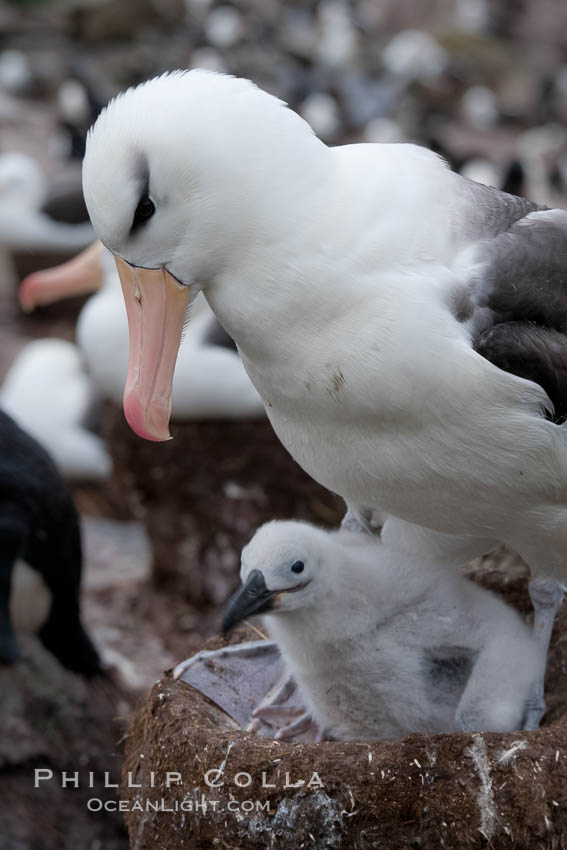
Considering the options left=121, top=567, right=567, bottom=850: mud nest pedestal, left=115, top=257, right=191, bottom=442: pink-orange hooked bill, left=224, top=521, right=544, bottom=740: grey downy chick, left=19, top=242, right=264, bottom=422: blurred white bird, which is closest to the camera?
left=115, top=257, right=191, bottom=442: pink-orange hooked bill

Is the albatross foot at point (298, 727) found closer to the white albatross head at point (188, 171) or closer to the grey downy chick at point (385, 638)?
the grey downy chick at point (385, 638)

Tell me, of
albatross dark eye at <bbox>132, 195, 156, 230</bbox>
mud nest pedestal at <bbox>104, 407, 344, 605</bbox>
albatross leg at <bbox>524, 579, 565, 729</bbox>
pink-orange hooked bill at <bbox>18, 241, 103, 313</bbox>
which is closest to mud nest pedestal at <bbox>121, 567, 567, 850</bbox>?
albatross leg at <bbox>524, 579, 565, 729</bbox>

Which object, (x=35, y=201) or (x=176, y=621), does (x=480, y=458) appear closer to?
(x=176, y=621)

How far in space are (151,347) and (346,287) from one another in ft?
1.59

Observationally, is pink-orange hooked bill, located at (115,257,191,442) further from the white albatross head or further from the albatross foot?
the albatross foot

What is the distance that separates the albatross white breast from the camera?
8.73ft

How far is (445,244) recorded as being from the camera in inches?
112

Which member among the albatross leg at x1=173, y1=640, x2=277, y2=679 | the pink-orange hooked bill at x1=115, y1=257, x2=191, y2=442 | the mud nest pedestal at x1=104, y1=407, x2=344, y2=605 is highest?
the pink-orange hooked bill at x1=115, y1=257, x2=191, y2=442

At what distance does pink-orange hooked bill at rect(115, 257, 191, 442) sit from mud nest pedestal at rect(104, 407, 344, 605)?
3.21 meters

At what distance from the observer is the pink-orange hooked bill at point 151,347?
281 cm

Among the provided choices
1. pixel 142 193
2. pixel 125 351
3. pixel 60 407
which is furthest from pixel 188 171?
pixel 60 407

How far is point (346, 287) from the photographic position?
271 cm

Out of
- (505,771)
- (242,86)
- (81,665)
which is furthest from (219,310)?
(81,665)

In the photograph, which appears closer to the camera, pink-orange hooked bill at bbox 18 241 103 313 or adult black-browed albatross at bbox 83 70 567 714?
adult black-browed albatross at bbox 83 70 567 714
